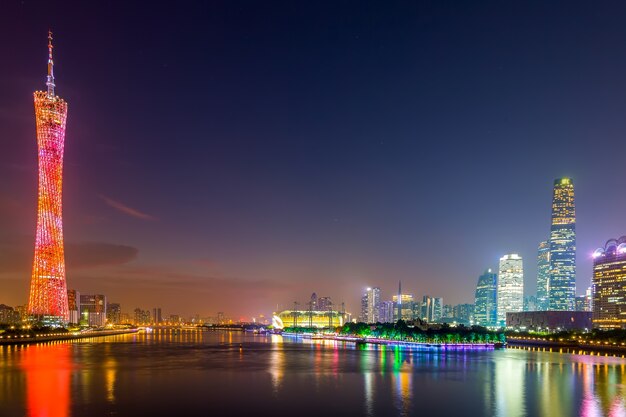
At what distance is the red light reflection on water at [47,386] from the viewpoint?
40594mm

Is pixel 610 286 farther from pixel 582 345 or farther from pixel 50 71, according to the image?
pixel 50 71

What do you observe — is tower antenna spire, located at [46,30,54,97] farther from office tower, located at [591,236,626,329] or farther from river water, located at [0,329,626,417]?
office tower, located at [591,236,626,329]

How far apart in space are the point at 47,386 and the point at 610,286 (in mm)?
174644

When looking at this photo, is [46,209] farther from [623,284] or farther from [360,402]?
[623,284]

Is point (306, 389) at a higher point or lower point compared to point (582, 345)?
higher

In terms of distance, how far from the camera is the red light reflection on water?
133ft

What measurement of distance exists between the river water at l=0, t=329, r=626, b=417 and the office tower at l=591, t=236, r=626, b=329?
11500 cm

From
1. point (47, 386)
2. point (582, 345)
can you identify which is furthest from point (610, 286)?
point (47, 386)

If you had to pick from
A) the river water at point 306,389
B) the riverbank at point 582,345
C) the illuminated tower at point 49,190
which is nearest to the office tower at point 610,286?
the riverbank at point 582,345

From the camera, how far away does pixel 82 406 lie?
4162 centimetres

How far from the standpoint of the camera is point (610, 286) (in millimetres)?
186500

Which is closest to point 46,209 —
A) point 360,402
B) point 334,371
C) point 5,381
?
point 5,381

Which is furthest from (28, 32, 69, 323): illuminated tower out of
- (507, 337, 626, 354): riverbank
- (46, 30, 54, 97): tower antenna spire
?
(507, 337, 626, 354): riverbank

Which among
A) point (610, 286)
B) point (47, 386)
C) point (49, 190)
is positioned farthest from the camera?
point (610, 286)
